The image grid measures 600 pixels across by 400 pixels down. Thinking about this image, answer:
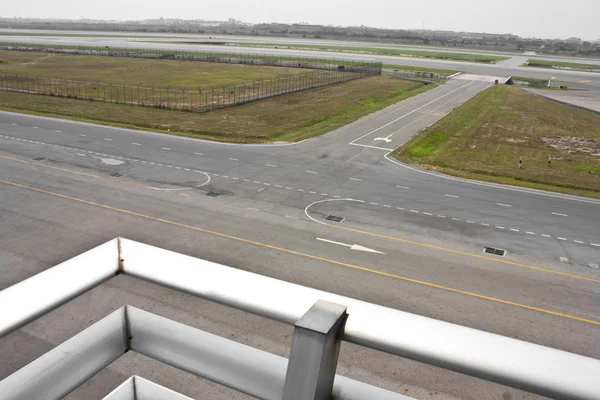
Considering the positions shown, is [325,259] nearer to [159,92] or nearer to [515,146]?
[515,146]

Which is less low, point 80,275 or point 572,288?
point 80,275

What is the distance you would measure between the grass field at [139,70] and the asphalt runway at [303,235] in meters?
56.5

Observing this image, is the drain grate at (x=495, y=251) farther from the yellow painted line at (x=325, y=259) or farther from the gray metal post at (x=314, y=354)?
the gray metal post at (x=314, y=354)

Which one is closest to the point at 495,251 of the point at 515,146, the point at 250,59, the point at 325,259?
the point at 325,259

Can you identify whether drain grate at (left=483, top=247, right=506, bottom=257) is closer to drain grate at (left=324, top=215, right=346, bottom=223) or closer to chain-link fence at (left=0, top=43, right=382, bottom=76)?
drain grate at (left=324, top=215, right=346, bottom=223)

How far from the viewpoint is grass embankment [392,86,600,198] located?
48.8m

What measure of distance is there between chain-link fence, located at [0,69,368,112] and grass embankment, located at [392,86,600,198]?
114ft

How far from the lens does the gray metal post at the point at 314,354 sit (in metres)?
4.60

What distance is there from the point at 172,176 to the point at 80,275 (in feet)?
129

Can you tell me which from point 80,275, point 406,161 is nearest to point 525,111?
point 406,161

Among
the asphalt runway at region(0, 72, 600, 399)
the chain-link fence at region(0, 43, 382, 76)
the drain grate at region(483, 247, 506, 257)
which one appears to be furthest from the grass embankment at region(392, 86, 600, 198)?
the chain-link fence at region(0, 43, 382, 76)

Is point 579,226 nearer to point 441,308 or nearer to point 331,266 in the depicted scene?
point 441,308

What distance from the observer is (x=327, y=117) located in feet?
243

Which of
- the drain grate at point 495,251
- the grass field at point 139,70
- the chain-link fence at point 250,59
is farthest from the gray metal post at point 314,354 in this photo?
the chain-link fence at point 250,59
